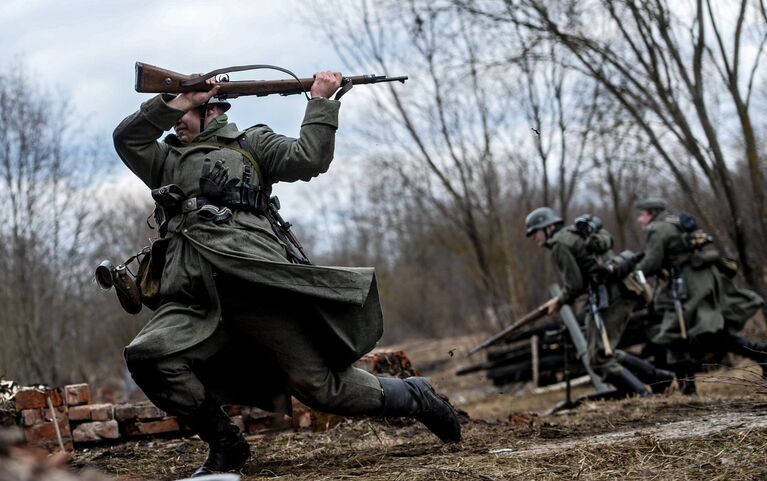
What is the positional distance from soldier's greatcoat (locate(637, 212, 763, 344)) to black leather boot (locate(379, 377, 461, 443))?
Answer: 196 inches

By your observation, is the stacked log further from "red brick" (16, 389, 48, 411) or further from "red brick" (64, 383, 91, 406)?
"red brick" (16, 389, 48, 411)

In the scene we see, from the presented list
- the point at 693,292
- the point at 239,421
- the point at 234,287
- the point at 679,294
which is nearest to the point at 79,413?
the point at 239,421

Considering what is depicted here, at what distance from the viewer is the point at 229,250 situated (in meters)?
4.42

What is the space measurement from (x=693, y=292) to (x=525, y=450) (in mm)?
5441

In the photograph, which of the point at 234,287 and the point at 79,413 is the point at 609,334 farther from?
the point at 234,287

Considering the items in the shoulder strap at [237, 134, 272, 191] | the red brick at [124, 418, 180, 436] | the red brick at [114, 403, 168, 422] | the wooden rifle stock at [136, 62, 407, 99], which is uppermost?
the wooden rifle stock at [136, 62, 407, 99]

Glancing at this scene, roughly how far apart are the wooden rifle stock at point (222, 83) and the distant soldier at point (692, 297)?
5.57m

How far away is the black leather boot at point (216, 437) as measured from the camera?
15.5 ft

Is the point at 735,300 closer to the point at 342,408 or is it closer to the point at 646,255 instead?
the point at 646,255

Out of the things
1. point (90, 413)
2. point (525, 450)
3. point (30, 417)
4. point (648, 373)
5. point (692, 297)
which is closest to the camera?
point (525, 450)

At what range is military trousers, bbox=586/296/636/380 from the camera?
8.75 metres

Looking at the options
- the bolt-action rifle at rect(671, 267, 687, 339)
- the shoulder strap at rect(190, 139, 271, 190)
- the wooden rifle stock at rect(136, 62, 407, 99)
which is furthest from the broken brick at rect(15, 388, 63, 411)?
the bolt-action rifle at rect(671, 267, 687, 339)

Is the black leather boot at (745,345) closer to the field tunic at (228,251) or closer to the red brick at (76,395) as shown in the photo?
the field tunic at (228,251)

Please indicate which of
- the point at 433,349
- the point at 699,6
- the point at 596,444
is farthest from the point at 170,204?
the point at 433,349
